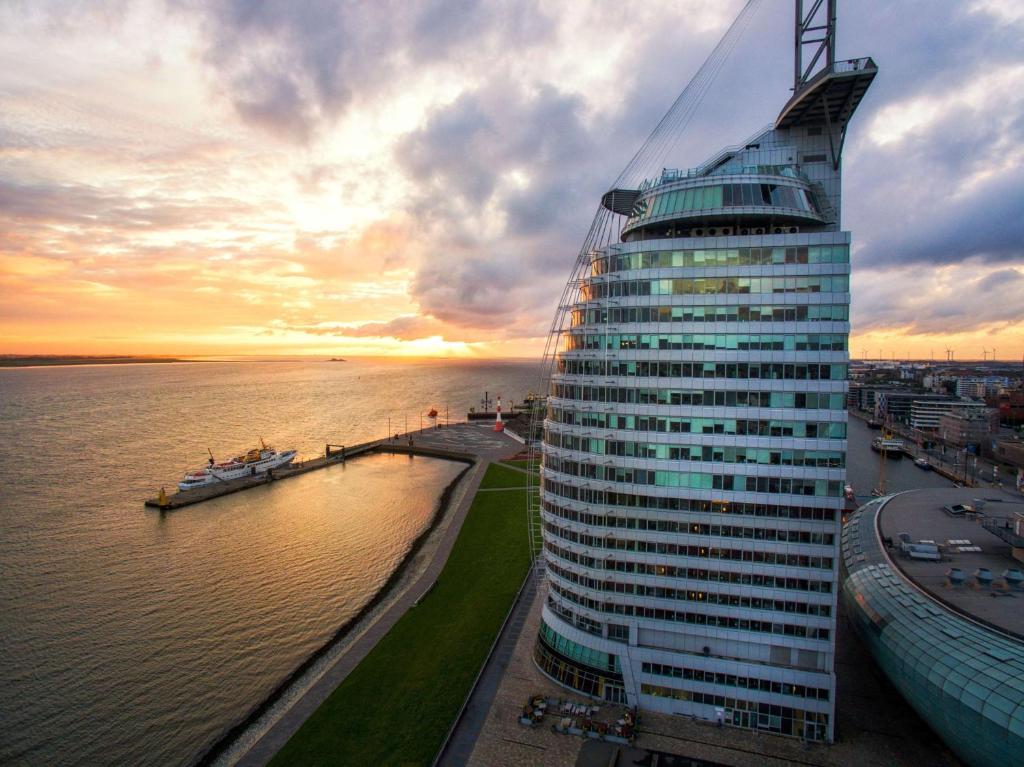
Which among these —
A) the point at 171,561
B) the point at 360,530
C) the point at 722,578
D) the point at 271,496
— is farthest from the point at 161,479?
the point at 722,578

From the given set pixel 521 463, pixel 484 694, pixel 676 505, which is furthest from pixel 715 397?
pixel 521 463

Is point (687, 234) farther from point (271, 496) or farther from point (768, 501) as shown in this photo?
point (271, 496)

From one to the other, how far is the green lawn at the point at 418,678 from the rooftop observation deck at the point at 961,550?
133ft

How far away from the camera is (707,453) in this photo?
44.1 m

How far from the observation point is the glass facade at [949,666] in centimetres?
3384

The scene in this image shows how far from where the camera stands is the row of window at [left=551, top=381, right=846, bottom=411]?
4156 centimetres

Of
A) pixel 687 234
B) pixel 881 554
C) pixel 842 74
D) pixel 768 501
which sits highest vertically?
pixel 842 74

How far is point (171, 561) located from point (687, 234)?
8278 centimetres

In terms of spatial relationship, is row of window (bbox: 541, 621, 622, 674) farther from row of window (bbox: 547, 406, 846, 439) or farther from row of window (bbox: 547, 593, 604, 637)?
row of window (bbox: 547, 406, 846, 439)

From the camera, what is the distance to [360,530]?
95.8 m

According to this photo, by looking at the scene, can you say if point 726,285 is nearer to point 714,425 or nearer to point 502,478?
point 714,425

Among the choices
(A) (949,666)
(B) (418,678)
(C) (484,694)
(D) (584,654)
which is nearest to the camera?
(A) (949,666)

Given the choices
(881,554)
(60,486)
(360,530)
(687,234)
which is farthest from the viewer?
(60,486)

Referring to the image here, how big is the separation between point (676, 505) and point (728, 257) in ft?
66.9
